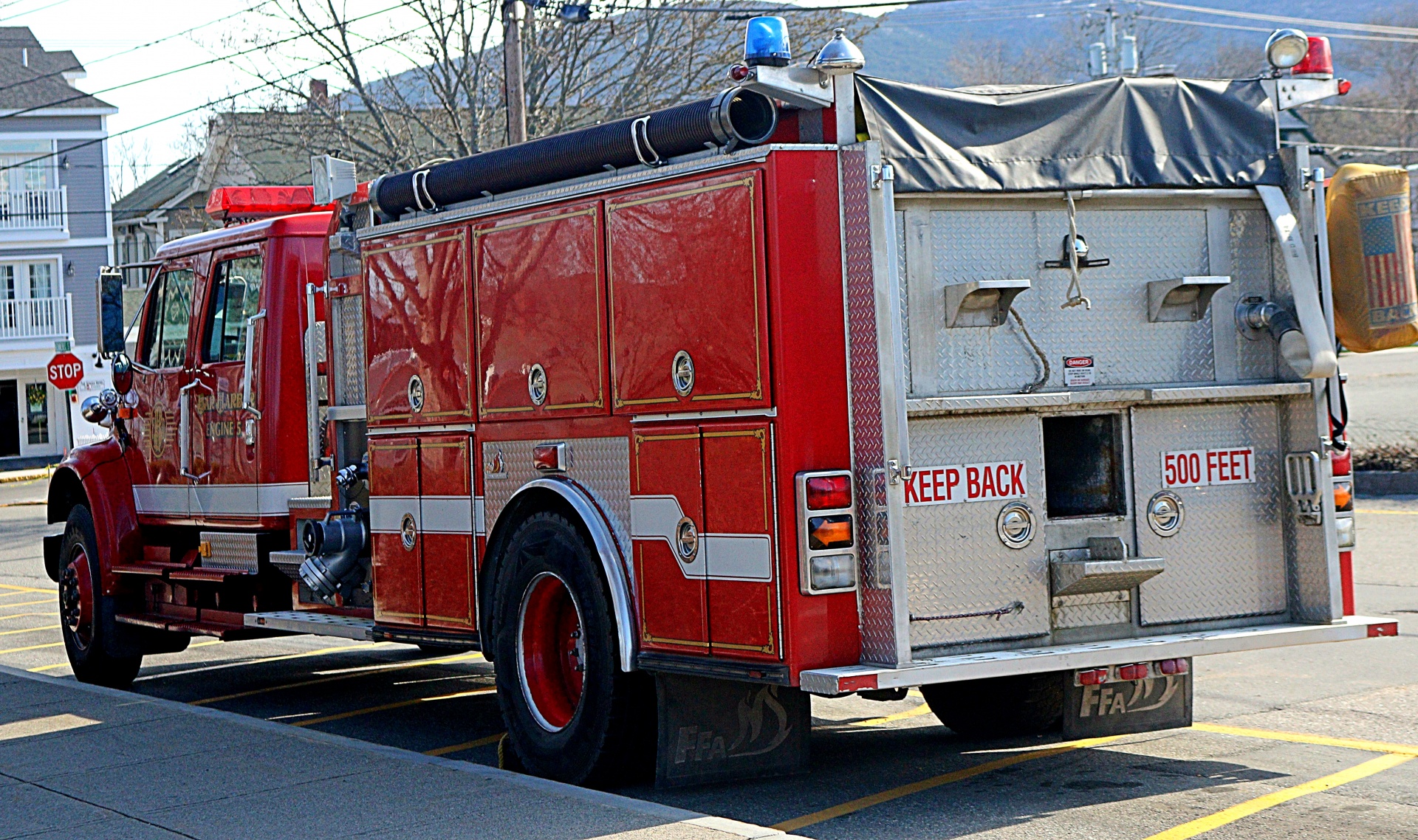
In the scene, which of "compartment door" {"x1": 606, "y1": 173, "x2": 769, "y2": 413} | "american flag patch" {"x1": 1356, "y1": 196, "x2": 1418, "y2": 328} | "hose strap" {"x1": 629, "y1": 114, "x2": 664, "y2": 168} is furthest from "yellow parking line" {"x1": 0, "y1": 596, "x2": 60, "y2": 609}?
"american flag patch" {"x1": 1356, "y1": 196, "x2": 1418, "y2": 328}

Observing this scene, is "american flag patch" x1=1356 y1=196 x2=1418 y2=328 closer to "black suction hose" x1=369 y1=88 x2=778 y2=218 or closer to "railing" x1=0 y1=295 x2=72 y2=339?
"black suction hose" x1=369 y1=88 x2=778 y2=218

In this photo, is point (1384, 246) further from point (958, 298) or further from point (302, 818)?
point (302, 818)

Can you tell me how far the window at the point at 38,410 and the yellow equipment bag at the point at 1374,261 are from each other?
49.6 meters

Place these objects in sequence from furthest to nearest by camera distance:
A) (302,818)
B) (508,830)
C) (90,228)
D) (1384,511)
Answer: (90,228) < (1384,511) < (302,818) < (508,830)

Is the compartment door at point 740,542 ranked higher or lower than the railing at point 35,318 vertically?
lower

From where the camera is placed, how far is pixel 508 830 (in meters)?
6.14

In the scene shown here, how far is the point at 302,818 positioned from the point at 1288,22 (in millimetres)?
108096

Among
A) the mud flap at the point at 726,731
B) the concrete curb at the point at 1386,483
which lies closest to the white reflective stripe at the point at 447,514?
the mud flap at the point at 726,731

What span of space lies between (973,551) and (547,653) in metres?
2.10

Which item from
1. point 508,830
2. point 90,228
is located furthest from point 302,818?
point 90,228

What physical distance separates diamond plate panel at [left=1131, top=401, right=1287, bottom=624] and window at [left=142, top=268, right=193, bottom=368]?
647 cm

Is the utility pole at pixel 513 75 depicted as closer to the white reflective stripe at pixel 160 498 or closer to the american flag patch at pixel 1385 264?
the white reflective stripe at pixel 160 498

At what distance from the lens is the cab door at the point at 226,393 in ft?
33.3

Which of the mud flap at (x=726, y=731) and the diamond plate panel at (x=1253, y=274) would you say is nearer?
the mud flap at (x=726, y=731)
